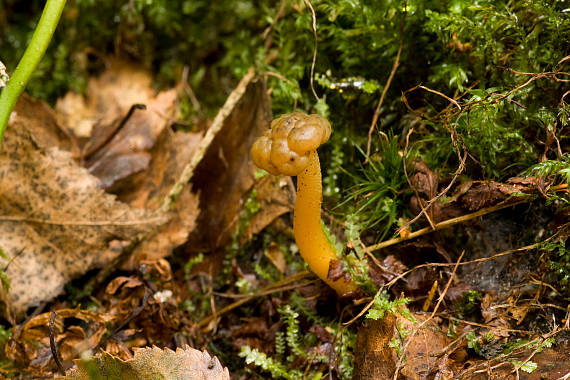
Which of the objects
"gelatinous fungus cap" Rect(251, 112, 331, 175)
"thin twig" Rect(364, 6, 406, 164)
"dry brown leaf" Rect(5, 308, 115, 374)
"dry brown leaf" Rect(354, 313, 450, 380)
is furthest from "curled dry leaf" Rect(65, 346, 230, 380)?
"thin twig" Rect(364, 6, 406, 164)

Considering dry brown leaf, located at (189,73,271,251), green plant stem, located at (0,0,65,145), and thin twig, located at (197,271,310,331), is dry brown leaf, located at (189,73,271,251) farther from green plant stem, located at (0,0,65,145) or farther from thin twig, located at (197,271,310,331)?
green plant stem, located at (0,0,65,145)

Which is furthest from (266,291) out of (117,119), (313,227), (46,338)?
(117,119)

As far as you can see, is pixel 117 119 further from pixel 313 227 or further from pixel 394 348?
pixel 394 348

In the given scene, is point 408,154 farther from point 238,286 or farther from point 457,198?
point 238,286

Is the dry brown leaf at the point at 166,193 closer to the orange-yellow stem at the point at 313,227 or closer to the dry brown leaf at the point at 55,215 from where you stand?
the dry brown leaf at the point at 55,215

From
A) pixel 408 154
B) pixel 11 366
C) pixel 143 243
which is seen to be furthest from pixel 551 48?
pixel 11 366

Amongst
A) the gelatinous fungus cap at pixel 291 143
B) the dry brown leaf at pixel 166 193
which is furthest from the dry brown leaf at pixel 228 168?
the gelatinous fungus cap at pixel 291 143
